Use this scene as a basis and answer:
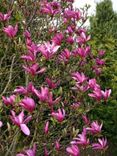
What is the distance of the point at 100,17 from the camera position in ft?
60.4

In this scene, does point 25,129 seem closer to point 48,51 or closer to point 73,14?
point 48,51

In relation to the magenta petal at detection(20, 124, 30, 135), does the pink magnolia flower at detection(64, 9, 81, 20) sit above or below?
above

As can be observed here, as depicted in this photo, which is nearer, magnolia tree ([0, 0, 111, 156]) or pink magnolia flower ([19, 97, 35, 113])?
pink magnolia flower ([19, 97, 35, 113])

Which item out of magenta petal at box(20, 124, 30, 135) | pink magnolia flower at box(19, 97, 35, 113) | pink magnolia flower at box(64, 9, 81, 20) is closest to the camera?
magenta petal at box(20, 124, 30, 135)

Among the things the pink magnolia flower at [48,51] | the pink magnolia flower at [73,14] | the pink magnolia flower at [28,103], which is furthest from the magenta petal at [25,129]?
the pink magnolia flower at [73,14]

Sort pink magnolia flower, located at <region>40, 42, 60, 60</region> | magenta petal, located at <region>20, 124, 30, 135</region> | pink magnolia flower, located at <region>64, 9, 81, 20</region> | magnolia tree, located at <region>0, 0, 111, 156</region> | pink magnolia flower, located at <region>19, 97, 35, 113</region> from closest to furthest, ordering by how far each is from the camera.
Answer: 1. magenta petal, located at <region>20, 124, 30, 135</region>
2. pink magnolia flower, located at <region>19, 97, 35, 113</region>
3. magnolia tree, located at <region>0, 0, 111, 156</region>
4. pink magnolia flower, located at <region>40, 42, 60, 60</region>
5. pink magnolia flower, located at <region>64, 9, 81, 20</region>

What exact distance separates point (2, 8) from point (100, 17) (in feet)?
38.6

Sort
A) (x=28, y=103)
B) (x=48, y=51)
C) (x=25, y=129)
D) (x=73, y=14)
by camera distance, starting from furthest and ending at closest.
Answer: (x=73, y=14), (x=48, y=51), (x=28, y=103), (x=25, y=129)

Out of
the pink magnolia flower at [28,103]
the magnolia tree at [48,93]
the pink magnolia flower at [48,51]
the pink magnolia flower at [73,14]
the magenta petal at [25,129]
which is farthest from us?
the pink magnolia flower at [73,14]

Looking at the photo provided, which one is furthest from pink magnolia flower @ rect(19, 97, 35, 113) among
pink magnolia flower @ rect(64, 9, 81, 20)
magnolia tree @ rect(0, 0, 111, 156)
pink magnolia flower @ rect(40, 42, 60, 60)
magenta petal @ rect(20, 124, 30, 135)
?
pink magnolia flower @ rect(64, 9, 81, 20)


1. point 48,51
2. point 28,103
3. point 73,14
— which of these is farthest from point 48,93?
point 73,14

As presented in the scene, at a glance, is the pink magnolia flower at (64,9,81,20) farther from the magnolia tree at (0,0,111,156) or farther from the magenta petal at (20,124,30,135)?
the magenta petal at (20,124,30,135)

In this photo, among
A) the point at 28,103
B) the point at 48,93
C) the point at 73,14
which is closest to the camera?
the point at 28,103

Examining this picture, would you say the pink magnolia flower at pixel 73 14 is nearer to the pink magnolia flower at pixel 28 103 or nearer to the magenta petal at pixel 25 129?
the pink magnolia flower at pixel 28 103
